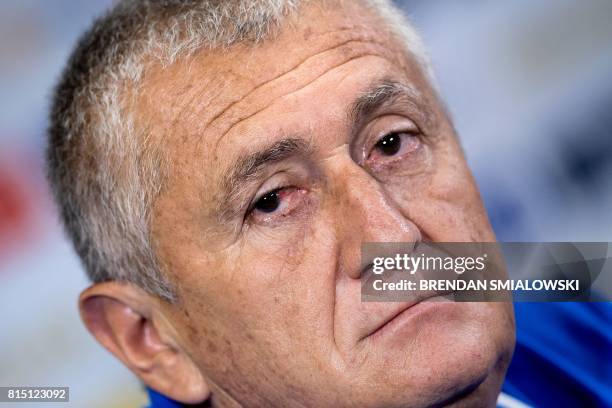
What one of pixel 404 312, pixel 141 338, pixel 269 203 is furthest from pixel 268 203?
pixel 141 338

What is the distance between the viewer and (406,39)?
1409 millimetres

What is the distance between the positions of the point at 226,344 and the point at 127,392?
1084mm

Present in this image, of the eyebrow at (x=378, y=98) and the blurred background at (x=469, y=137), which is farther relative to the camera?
the blurred background at (x=469, y=137)

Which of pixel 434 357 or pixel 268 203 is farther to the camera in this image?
pixel 268 203

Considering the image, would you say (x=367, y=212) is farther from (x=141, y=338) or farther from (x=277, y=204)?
(x=141, y=338)

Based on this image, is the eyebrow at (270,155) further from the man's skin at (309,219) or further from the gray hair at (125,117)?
the gray hair at (125,117)

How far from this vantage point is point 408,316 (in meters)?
1.06

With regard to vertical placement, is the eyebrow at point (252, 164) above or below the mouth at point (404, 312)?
above

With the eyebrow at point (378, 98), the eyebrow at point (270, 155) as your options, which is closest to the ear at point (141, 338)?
the eyebrow at point (270, 155)

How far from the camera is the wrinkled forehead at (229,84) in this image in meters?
1.17

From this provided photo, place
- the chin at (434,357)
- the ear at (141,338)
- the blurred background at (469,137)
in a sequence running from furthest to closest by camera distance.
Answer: the blurred background at (469,137), the ear at (141,338), the chin at (434,357)

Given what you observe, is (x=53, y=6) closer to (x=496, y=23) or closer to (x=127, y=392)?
(x=127, y=392)

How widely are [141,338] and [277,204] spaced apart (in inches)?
16.9

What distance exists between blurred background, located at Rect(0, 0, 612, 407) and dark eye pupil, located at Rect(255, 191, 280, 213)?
100cm
